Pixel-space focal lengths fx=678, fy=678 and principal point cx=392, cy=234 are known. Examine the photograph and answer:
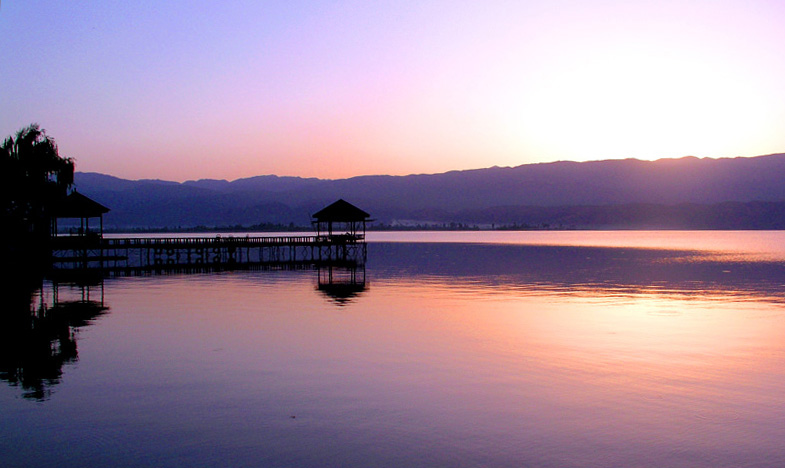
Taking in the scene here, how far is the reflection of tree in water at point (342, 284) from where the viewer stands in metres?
29.9

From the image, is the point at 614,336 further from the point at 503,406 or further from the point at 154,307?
the point at 154,307

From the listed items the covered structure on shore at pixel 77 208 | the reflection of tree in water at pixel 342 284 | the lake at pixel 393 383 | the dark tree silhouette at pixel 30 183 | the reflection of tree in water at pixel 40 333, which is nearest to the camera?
the lake at pixel 393 383

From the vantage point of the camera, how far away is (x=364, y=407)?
37.5ft

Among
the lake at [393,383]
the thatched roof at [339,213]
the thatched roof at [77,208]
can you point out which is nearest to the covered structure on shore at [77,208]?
the thatched roof at [77,208]

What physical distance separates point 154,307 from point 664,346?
703 inches

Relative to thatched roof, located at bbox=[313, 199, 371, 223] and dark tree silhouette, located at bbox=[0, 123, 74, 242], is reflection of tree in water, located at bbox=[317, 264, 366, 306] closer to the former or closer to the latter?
thatched roof, located at bbox=[313, 199, 371, 223]

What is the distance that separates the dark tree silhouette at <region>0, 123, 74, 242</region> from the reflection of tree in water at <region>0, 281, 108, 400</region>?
524 inches

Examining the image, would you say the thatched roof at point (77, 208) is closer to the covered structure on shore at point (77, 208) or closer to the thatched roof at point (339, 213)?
the covered structure on shore at point (77, 208)

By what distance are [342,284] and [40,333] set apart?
773 inches

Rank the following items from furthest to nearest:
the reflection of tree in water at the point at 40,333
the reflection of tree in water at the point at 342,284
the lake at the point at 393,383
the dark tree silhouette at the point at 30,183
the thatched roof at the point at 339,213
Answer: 1. the thatched roof at the point at 339,213
2. the dark tree silhouette at the point at 30,183
3. the reflection of tree in water at the point at 342,284
4. the reflection of tree in water at the point at 40,333
5. the lake at the point at 393,383

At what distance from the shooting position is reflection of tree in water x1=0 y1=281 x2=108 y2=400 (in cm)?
1362

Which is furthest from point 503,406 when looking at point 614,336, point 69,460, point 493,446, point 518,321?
point 518,321

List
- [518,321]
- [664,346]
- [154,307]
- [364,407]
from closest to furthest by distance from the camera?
[364,407]
[664,346]
[518,321]
[154,307]

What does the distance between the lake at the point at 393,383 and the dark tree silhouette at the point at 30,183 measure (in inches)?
778
